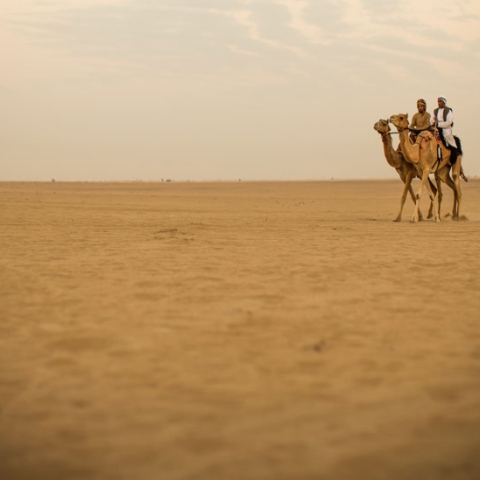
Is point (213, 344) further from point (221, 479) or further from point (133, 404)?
point (221, 479)

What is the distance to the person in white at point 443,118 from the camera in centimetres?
1773

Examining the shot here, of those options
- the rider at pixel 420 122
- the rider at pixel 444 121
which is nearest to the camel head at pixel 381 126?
the rider at pixel 420 122

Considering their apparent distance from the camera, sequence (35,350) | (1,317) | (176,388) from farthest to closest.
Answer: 1. (1,317)
2. (35,350)
3. (176,388)

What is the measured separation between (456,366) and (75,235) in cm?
1020

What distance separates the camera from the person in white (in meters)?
17.7

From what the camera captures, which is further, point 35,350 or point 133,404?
point 35,350

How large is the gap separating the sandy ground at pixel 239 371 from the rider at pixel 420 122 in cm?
892

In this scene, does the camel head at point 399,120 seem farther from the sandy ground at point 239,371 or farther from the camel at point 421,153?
the sandy ground at point 239,371

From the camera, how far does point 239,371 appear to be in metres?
4.25

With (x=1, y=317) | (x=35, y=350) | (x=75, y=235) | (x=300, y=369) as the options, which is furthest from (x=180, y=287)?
(x=75, y=235)

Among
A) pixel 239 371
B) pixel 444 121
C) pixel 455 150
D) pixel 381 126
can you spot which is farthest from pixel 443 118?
pixel 239 371

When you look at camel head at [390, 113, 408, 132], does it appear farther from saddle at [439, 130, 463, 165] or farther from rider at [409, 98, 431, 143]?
saddle at [439, 130, 463, 165]

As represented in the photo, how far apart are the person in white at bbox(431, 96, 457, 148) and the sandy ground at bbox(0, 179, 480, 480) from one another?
9.58m

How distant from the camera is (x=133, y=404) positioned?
3.70 meters
